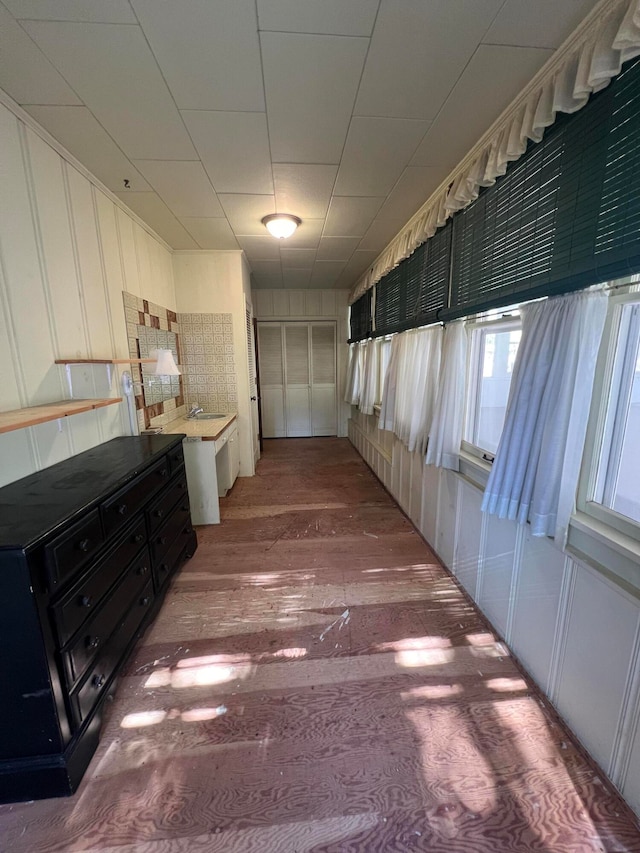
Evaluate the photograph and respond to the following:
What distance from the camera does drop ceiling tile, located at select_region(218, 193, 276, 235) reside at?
7.97 feet

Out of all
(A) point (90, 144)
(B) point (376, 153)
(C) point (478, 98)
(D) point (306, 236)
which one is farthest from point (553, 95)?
(D) point (306, 236)

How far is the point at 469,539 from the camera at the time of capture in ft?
6.61

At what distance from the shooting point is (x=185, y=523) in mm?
2328

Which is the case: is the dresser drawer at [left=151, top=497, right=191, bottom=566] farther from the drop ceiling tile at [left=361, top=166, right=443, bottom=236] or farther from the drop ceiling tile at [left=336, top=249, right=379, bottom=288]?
the drop ceiling tile at [left=336, top=249, right=379, bottom=288]

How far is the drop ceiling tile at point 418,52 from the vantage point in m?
1.11

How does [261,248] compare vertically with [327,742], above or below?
above

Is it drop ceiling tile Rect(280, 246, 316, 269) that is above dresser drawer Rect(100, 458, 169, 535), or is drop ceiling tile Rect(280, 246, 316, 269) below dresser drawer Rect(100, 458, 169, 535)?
above

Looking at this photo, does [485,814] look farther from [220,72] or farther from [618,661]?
[220,72]

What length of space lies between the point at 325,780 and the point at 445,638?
869 mm

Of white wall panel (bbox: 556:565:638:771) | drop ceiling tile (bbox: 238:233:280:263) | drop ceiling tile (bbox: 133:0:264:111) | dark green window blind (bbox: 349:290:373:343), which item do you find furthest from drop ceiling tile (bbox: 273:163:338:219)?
white wall panel (bbox: 556:565:638:771)

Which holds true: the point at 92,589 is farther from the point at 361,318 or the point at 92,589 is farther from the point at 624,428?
the point at 361,318

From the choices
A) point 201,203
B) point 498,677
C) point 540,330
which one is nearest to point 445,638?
point 498,677

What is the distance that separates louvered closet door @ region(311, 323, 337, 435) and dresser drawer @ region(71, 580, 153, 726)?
4.60 meters

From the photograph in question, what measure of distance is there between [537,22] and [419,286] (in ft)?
4.96
